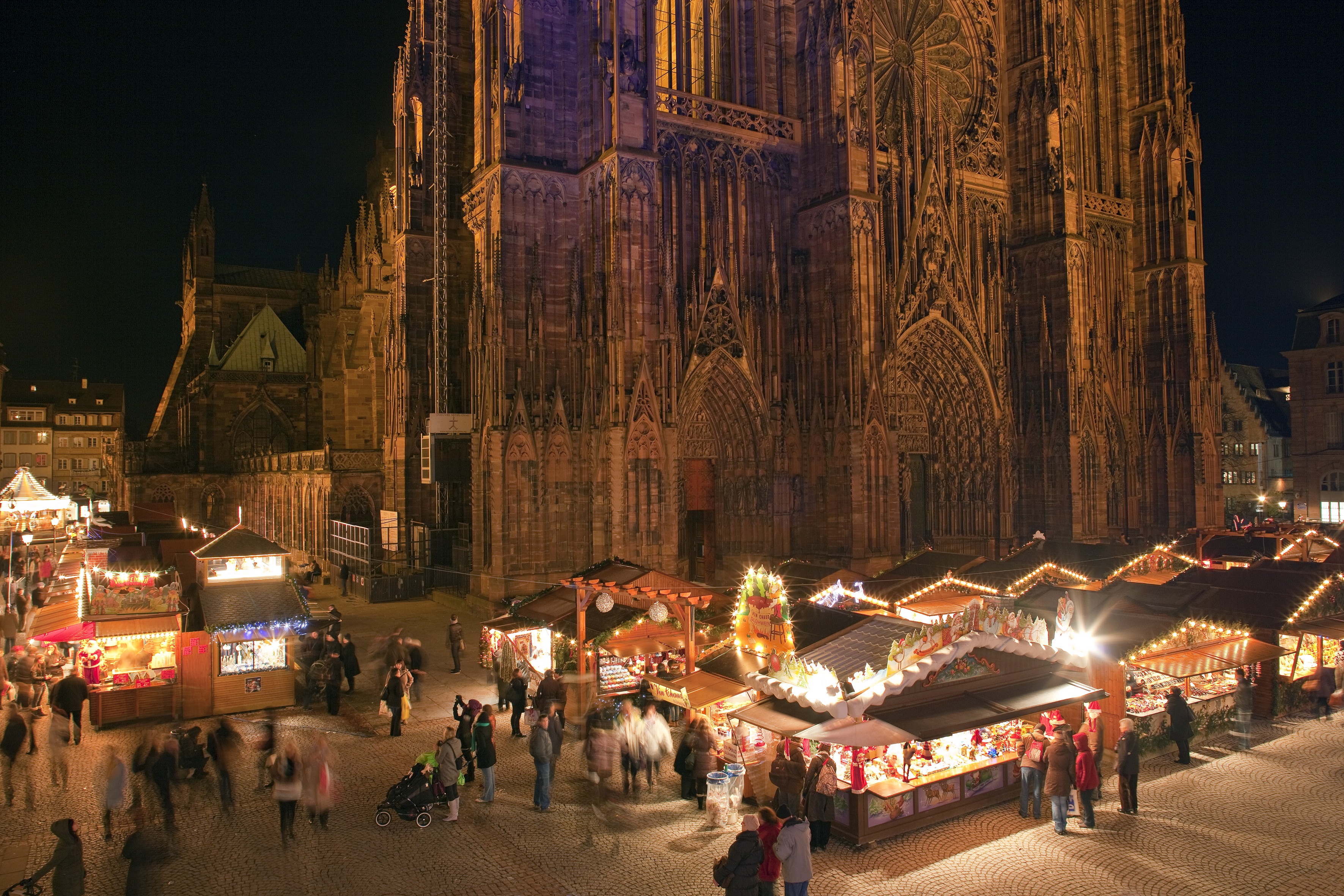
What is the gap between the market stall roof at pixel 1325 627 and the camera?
15.0 meters

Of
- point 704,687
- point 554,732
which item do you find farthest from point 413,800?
point 704,687

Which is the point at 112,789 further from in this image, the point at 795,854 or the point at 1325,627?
the point at 1325,627

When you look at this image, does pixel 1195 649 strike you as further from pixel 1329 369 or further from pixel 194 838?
pixel 1329 369

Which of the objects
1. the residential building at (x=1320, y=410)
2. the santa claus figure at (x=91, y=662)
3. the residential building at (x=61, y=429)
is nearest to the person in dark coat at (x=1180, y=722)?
the santa claus figure at (x=91, y=662)

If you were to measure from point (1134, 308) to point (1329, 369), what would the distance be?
2014 cm

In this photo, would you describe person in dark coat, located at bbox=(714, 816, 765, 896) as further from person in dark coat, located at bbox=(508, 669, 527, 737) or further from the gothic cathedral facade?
the gothic cathedral facade

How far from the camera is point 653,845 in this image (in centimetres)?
994

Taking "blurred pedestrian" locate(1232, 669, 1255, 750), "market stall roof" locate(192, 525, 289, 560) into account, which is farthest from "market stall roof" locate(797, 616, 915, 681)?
"market stall roof" locate(192, 525, 289, 560)

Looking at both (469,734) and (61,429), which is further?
(61,429)

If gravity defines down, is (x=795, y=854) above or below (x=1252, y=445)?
below

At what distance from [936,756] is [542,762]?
5000mm

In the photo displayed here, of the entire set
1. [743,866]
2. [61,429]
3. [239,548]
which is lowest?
[743,866]

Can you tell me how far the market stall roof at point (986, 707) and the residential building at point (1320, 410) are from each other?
45.0 metres

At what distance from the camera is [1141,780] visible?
1197 centimetres
